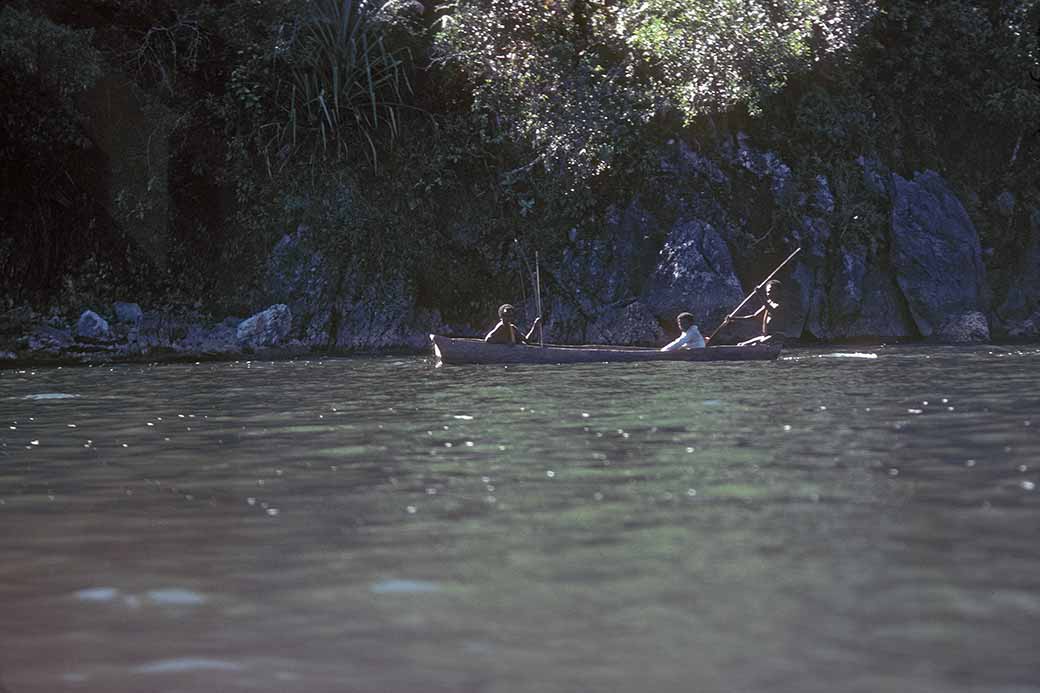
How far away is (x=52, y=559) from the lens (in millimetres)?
6277

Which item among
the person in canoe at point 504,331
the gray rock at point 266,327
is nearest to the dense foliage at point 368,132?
the gray rock at point 266,327

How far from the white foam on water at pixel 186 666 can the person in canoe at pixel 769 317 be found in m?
15.7

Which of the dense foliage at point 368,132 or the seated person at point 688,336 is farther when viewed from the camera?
the dense foliage at point 368,132

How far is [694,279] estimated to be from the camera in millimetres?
24359

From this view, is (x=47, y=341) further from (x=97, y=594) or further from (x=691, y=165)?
(x=97, y=594)

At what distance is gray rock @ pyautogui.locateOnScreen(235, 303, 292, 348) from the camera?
24.2 m

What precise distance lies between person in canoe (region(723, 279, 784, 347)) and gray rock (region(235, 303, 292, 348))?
8.37 meters

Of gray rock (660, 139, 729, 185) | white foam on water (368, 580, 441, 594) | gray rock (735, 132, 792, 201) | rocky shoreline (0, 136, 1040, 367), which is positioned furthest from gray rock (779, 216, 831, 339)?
white foam on water (368, 580, 441, 594)

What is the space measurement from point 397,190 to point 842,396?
14.1m

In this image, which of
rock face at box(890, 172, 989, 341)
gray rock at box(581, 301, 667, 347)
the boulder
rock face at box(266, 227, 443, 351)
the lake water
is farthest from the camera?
rock face at box(890, 172, 989, 341)

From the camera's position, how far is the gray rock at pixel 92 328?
2334cm

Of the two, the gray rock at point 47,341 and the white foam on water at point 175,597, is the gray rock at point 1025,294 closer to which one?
the gray rock at point 47,341

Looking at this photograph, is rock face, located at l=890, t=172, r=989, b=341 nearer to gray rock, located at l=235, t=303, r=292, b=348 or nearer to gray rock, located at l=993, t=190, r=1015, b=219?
gray rock, located at l=993, t=190, r=1015, b=219

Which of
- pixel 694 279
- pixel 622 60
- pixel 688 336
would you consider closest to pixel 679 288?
pixel 694 279
